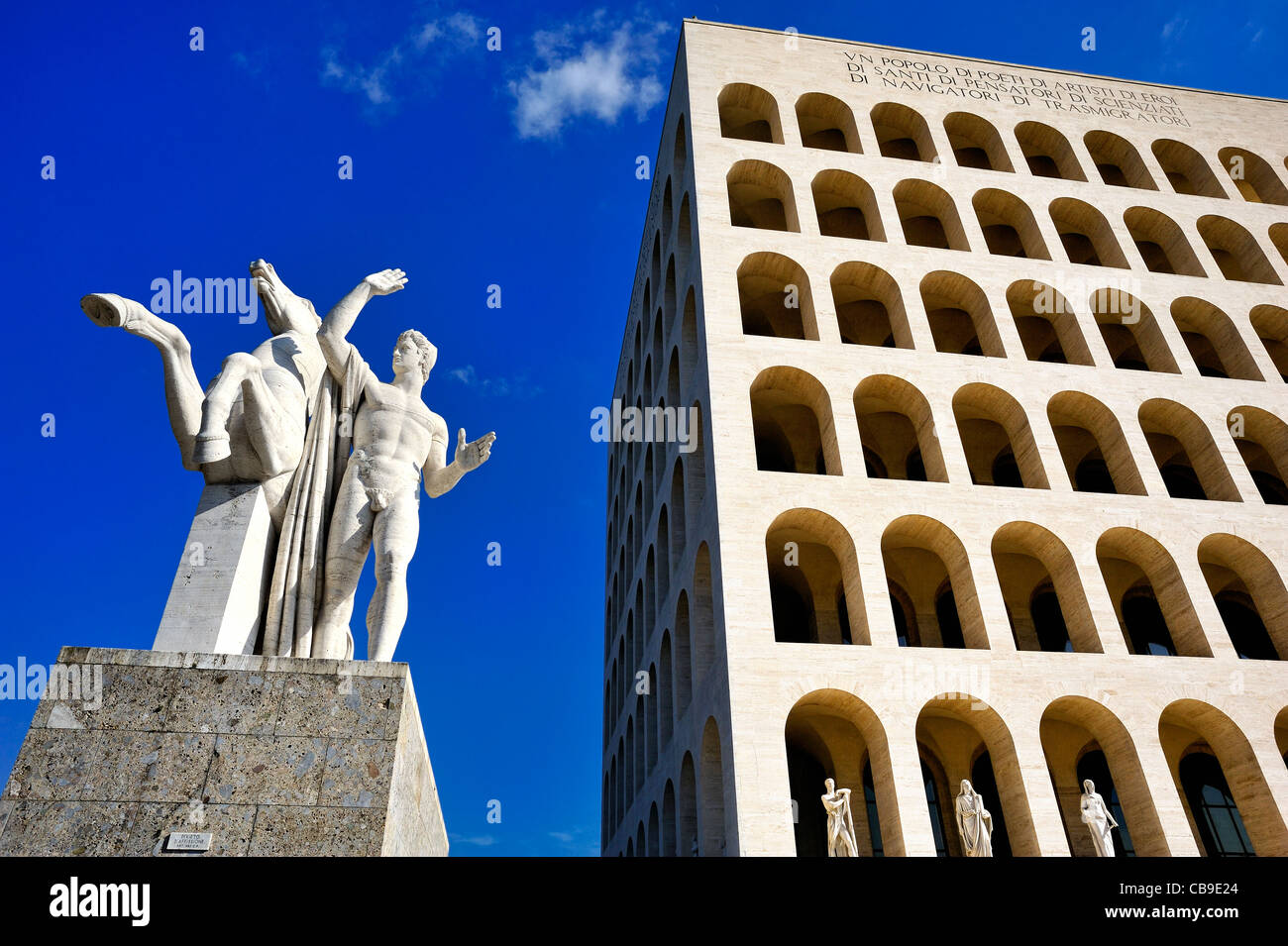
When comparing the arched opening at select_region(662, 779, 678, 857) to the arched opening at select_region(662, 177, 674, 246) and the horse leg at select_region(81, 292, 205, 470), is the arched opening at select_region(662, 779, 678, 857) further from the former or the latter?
the horse leg at select_region(81, 292, 205, 470)

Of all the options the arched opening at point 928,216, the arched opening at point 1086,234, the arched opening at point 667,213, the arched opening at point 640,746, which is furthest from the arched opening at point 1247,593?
the arched opening at point 667,213

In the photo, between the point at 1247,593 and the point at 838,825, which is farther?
the point at 1247,593

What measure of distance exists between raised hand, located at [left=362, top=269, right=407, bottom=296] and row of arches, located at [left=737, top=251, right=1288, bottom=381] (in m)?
18.5

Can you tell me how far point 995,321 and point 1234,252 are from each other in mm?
11096

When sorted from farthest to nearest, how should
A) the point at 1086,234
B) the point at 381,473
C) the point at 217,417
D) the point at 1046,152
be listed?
the point at 1046,152 → the point at 1086,234 → the point at 381,473 → the point at 217,417

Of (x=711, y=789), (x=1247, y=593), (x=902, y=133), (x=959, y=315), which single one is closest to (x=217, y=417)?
(x=711, y=789)

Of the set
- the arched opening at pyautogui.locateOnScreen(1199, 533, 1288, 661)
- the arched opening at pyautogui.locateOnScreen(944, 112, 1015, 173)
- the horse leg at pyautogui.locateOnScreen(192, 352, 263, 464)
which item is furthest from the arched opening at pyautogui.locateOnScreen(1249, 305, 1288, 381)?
the horse leg at pyautogui.locateOnScreen(192, 352, 263, 464)

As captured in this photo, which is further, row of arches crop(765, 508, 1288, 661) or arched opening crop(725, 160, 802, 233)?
arched opening crop(725, 160, 802, 233)

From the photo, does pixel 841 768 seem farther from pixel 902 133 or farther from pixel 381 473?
pixel 902 133

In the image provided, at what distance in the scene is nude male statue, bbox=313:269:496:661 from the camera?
658 centimetres

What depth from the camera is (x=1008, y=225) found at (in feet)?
99.7

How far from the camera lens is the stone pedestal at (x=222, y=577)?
19.0 ft

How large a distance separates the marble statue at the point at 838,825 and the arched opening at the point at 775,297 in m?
12.1

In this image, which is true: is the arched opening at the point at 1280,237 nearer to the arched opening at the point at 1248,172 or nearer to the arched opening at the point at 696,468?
the arched opening at the point at 1248,172
